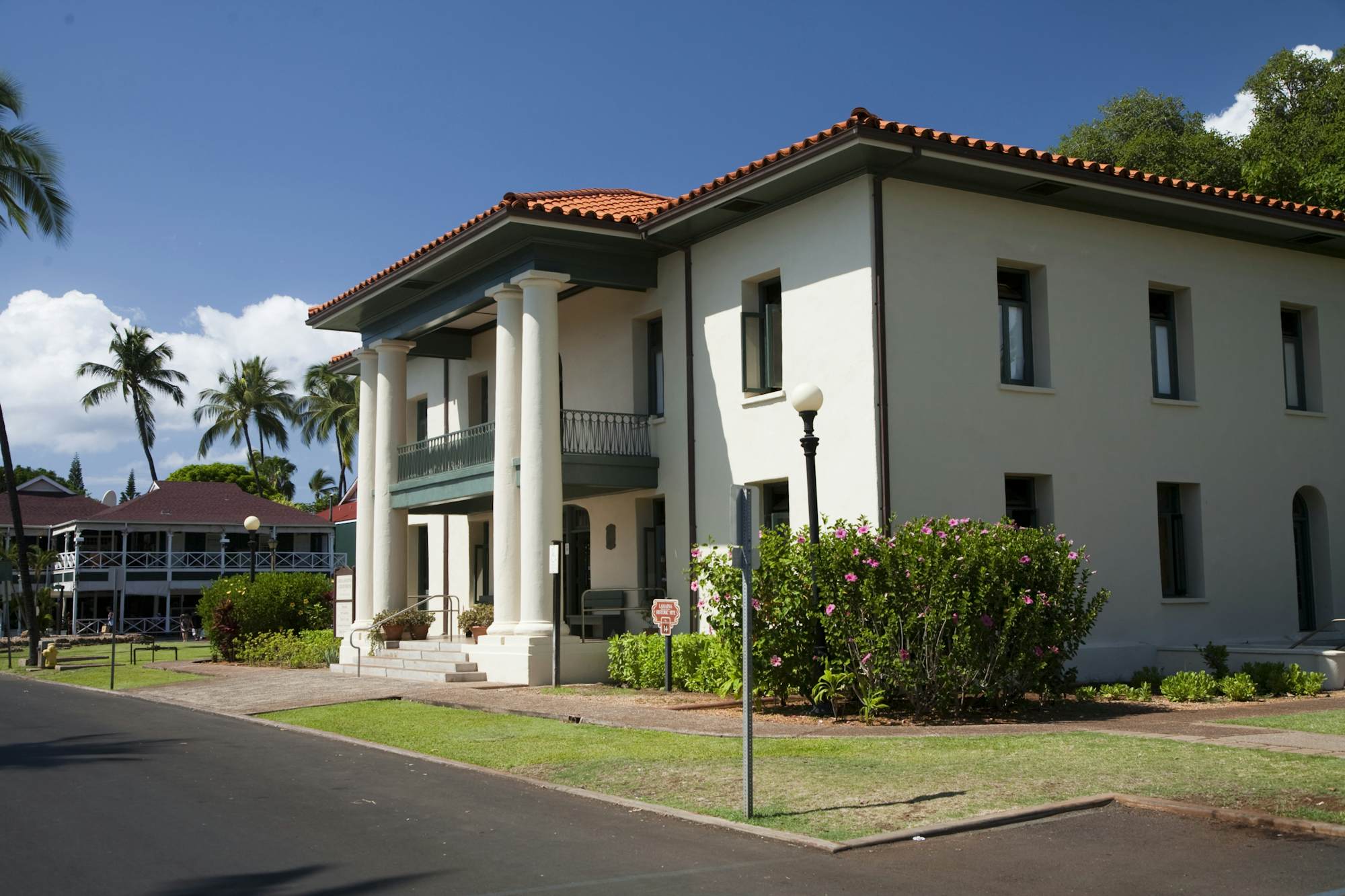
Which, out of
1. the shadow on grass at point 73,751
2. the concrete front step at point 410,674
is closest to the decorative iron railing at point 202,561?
the concrete front step at point 410,674

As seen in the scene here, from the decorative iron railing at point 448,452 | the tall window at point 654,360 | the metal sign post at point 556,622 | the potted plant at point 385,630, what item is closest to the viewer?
the metal sign post at point 556,622

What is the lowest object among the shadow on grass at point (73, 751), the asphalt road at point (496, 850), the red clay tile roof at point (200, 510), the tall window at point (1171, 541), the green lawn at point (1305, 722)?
the shadow on grass at point (73, 751)

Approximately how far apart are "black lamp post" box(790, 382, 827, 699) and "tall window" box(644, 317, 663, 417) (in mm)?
7967

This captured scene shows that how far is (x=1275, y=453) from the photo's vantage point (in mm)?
20172

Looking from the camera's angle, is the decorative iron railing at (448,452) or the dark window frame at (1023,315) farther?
the decorative iron railing at (448,452)

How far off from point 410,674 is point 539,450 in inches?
183

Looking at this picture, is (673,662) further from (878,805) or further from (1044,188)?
(878,805)

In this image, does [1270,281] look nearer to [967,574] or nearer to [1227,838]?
[967,574]

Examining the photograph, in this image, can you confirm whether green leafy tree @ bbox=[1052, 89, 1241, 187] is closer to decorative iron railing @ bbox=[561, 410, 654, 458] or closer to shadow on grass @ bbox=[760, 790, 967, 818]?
decorative iron railing @ bbox=[561, 410, 654, 458]

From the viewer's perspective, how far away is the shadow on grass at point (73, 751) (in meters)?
11.9

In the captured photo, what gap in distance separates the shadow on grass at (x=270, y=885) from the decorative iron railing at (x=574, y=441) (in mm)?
13522

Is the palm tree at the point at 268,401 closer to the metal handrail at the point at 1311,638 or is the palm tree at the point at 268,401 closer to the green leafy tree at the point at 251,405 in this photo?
the green leafy tree at the point at 251,405

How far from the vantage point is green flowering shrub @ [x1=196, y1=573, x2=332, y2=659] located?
1144 inches

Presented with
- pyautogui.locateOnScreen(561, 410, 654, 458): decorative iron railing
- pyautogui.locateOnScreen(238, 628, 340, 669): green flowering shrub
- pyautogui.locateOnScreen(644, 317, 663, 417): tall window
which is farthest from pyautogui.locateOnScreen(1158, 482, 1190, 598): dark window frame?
pyautogui.locateOnScreen(238, 628, 340, 669): green flowering shrub
